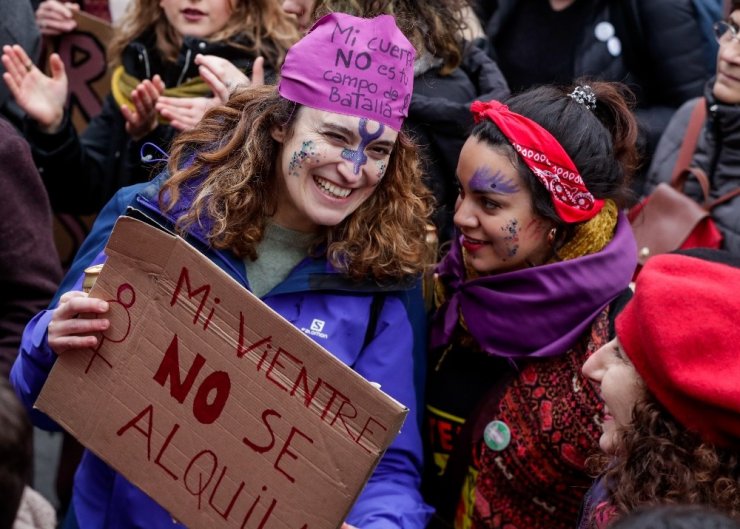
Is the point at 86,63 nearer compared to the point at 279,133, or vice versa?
the point at 279,133

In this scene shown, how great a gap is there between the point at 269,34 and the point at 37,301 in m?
1.38

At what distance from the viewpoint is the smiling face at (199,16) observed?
13.3ft

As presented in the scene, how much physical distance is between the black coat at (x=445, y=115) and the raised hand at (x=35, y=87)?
4.51ft

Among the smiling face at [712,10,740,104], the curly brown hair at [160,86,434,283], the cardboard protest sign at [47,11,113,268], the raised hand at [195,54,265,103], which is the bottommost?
the cardboard protest sign at [47,11,113,268]

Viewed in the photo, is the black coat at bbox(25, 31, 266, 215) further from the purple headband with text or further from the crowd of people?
the purple headband with text

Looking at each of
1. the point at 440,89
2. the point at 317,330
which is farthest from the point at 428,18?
the point at 317,330

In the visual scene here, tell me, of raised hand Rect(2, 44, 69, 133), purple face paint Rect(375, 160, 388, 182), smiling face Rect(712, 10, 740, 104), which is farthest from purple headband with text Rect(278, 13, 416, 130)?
raised hand Rect(2, 44, 69, 133)

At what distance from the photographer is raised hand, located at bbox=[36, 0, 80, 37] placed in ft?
15.1

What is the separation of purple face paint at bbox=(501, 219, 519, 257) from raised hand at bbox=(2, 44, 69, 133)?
75.5 inches

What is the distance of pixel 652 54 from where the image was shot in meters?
4.27

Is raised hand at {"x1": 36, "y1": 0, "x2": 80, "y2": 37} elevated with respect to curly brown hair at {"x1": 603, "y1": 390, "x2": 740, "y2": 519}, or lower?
lower

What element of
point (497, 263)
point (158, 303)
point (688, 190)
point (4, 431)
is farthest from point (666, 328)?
point (688, 190)

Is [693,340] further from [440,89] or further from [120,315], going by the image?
[440,89]

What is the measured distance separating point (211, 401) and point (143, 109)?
5.99 feet
